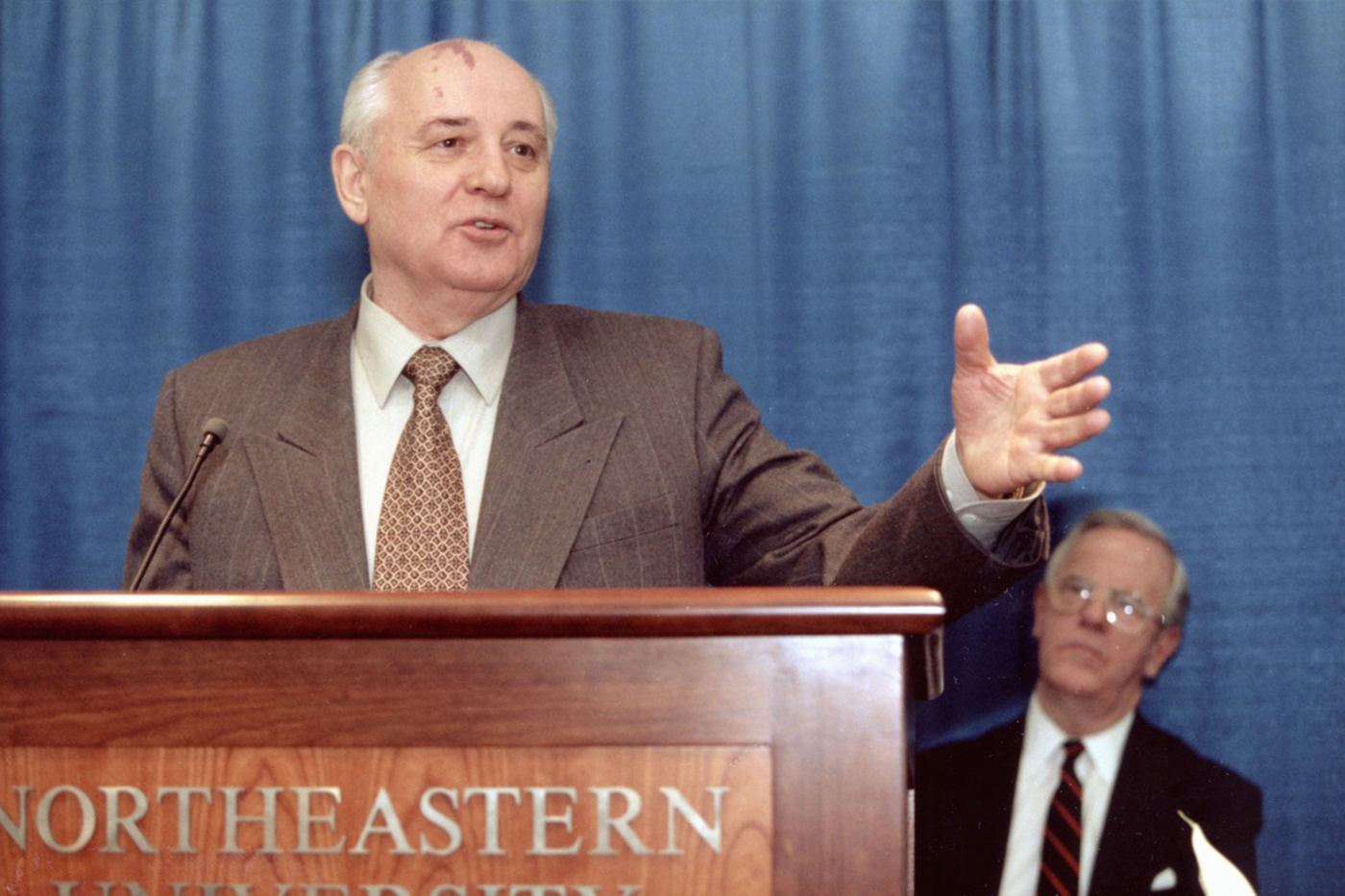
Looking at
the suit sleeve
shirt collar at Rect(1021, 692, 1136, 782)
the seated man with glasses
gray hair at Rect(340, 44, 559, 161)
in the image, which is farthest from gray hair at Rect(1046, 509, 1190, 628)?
gray hair at Rect(340, 44, 559, 161)

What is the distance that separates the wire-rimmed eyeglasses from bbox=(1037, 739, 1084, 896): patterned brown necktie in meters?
0.21

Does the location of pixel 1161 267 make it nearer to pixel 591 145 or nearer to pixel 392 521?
pixel 591 145

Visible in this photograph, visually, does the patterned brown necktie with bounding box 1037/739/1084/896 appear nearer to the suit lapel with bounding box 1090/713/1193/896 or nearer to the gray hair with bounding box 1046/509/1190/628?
the suit lapel with bounding box 1090/713/1193/896

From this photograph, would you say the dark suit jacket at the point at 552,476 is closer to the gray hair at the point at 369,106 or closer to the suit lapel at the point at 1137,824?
the gray hair at the point at 369,106

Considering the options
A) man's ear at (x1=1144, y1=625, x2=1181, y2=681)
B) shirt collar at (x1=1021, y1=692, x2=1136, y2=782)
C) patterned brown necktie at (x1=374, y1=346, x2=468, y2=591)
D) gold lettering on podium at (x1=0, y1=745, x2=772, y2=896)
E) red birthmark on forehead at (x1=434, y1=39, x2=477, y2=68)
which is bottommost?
shirt collar at (x1=1021, y1=692, x2=1136, y2=782)

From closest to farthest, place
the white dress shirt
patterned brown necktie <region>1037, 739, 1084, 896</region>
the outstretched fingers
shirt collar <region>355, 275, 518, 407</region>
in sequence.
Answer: the outstretched fingers → the white dress shirt → shirt collar <region>355, 275, 518, 407</region> → patterned brown necktie <region>1037, 739, 1084, 896</region>

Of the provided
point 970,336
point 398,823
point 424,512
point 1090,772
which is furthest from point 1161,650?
point 398,823

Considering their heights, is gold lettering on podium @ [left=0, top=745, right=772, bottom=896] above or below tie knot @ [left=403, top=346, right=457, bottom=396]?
below

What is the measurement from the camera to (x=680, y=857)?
3.30 feet

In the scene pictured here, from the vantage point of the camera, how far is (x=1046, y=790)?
2160mm

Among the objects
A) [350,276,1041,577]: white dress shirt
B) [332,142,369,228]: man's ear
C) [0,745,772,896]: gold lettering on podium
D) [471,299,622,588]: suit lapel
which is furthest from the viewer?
[332,142,369,228]: man's ear

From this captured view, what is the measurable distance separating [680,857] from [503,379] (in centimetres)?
108

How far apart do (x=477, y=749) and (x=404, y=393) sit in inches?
41.4

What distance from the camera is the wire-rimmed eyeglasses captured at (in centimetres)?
218
